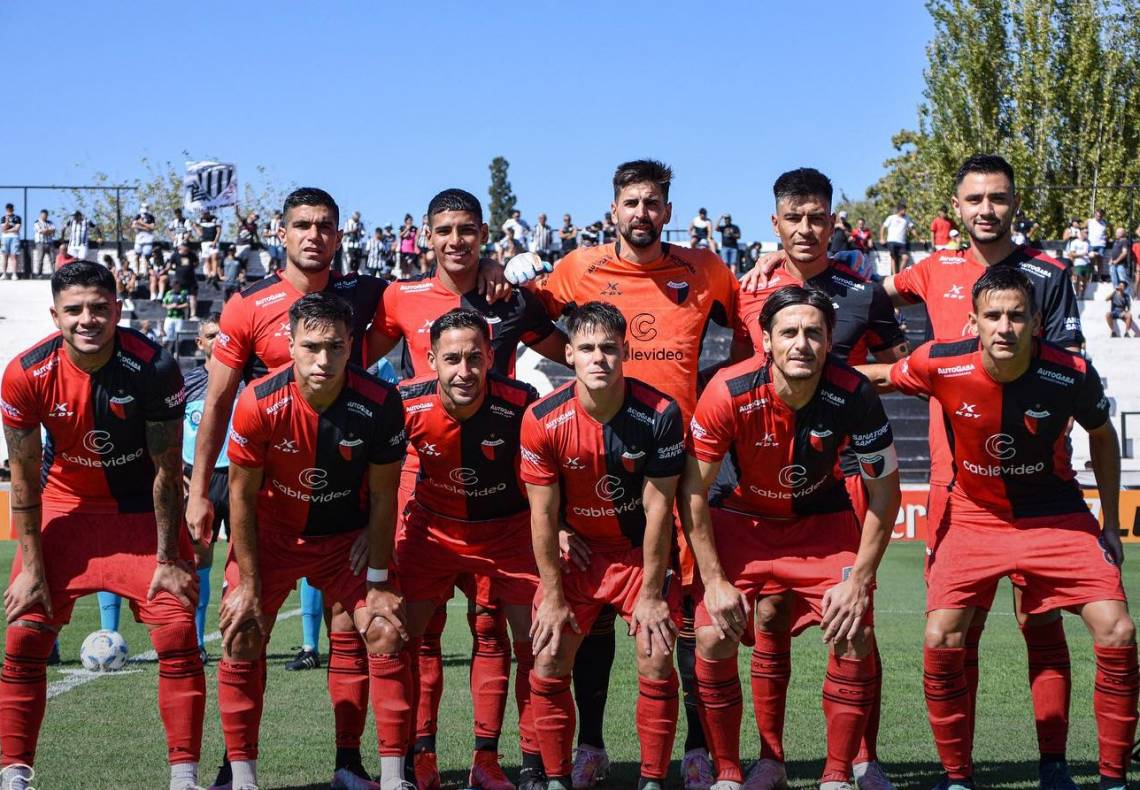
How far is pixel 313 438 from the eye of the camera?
233 inches

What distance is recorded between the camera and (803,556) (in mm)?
5957

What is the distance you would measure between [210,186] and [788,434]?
27939 mm

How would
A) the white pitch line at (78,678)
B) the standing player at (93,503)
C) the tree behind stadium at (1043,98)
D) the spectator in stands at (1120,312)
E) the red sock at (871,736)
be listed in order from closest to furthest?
the standing player at (93,503), the red sock at (871,736), the white pitch line at (78,678), the spectator in stands at (1120,312), the tree behind stadium at (1043,98)

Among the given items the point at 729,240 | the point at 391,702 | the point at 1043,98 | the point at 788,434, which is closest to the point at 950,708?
the point at 788,434

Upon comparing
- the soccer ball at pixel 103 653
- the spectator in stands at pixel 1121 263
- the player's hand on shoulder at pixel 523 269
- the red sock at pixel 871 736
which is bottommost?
the soccer ball at pixel 103 653

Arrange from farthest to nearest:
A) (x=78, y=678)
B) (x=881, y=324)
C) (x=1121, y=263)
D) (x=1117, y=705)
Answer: (x=1121, y=263), (x=78, y=678), (x=881, y=324), (x=1117, y=705)

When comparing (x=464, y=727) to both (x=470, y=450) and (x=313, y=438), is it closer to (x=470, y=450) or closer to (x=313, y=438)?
(x=470, y=450)

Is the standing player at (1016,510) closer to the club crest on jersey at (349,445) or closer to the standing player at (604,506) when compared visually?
the standing player at (604,506)

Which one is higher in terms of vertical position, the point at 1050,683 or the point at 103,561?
the point at 103,561

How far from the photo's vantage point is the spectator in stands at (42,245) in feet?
109

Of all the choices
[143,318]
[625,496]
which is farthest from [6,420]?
[143,318]

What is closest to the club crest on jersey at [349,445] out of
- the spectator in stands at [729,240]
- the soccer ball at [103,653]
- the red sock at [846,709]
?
the red sock at [846,709]

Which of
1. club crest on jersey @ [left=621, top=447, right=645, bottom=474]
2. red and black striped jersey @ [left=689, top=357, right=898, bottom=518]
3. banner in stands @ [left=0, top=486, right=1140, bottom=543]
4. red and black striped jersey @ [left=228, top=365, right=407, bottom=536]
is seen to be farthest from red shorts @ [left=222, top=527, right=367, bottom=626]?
banner in stands @ [left=0, top=486, right=1140, bottom=543]

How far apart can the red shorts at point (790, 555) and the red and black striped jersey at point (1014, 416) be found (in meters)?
0.63
